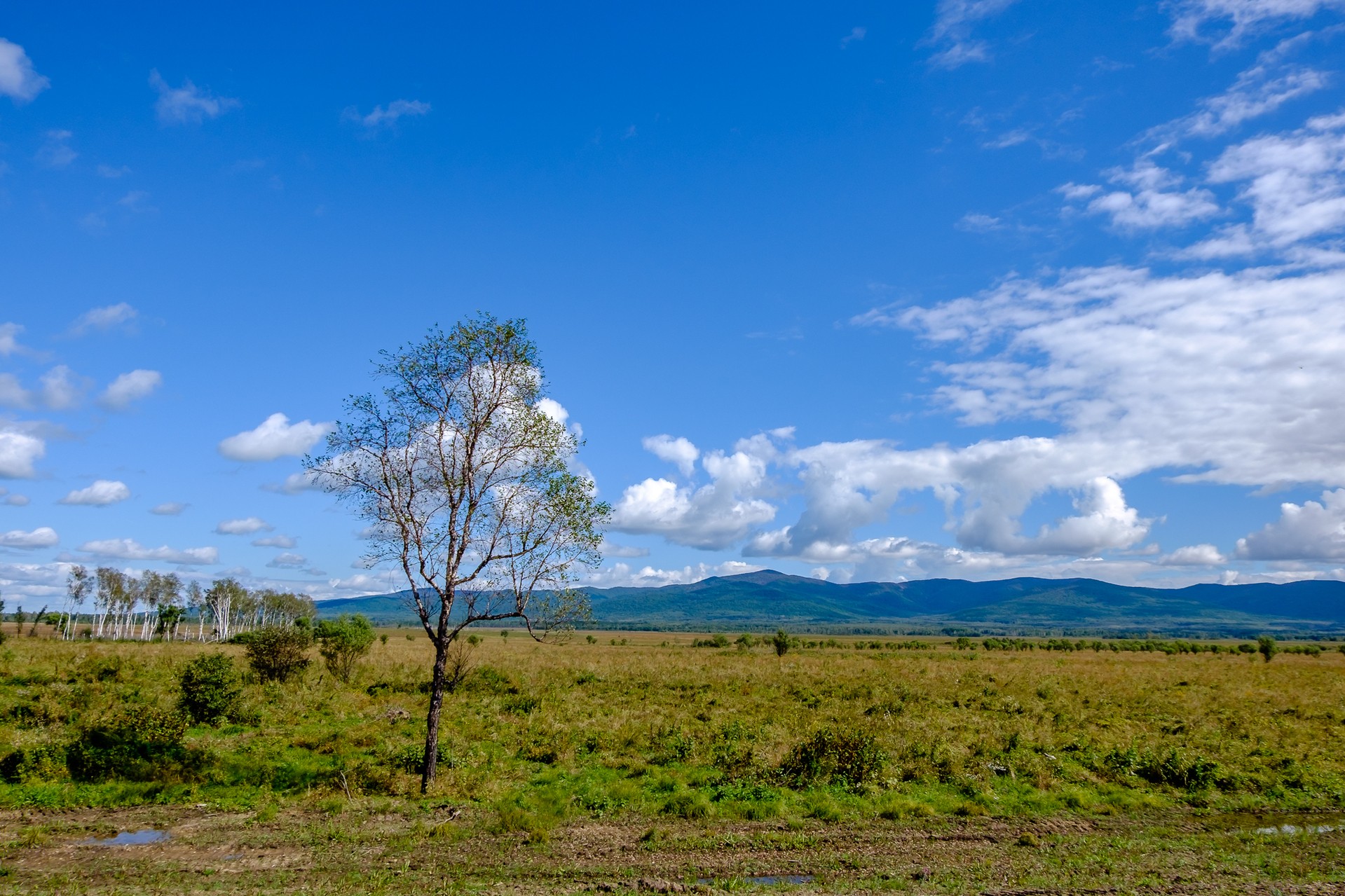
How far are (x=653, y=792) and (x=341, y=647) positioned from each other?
29431mm

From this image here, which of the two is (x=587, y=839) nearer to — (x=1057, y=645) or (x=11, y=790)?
(x=11, y=790)

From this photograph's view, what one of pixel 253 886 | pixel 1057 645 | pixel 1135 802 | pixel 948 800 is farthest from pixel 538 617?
pixel 1057 645

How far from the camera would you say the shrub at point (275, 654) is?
38.4 meters

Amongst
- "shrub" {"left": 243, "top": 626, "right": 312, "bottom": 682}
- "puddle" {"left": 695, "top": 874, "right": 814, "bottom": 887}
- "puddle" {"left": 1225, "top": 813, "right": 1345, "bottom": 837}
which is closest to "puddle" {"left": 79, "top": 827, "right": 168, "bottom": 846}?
"puddle" {"left": 695, "top": 874, "right": 814, "bottom": 887}

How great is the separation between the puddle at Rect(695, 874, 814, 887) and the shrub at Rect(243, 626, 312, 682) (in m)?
32.1

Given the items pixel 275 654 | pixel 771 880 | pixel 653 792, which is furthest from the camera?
pixel 275 654

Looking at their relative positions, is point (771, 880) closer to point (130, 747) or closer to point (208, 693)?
Result: point (130, 747)

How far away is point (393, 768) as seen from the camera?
21.8m

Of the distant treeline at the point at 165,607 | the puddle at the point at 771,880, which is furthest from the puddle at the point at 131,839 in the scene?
the distant treeline at the point at 165,607

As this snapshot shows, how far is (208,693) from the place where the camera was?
90.2ft

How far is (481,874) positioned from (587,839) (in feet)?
9.90

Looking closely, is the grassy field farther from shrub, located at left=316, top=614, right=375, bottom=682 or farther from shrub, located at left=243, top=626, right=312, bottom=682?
shrub, located at left=316, top=614, right=375, bottom=682

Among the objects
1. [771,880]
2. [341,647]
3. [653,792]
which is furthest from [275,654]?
[771,880]

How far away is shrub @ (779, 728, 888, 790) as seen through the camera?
21562 millimetres
